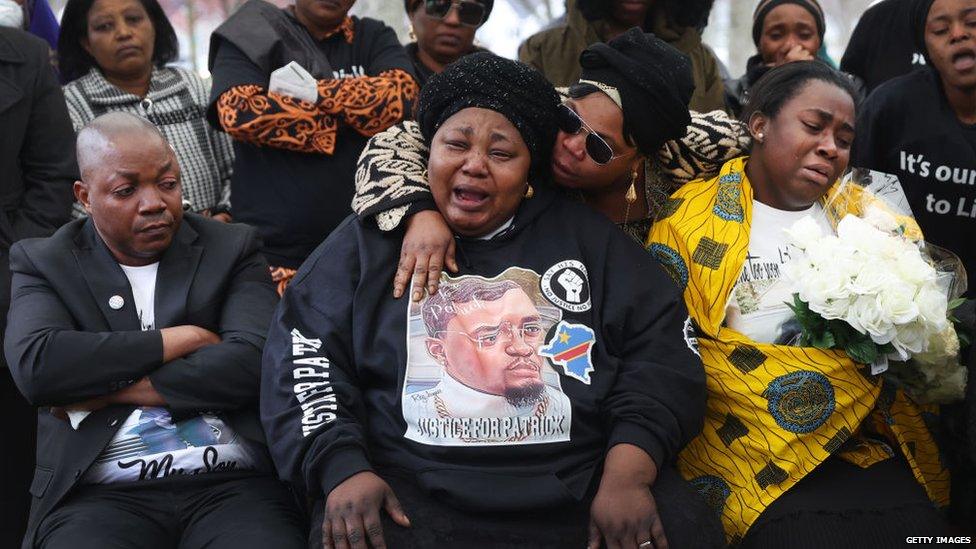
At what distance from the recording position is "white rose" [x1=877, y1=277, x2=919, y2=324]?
3109 mm

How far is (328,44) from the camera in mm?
4516

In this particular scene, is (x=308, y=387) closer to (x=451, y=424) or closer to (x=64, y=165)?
(x=451, y=424)

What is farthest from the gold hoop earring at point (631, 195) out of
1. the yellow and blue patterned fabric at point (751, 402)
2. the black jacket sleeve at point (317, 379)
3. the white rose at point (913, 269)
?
the black jacket sleeve at point (317, 379)

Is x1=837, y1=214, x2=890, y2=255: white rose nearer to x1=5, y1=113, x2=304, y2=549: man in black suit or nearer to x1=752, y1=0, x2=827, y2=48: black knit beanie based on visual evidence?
x1=5, y1=113, x2=304, y2=549: man in black suit

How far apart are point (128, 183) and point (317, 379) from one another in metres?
0.93

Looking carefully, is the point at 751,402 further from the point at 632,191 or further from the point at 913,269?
the point at 632,191

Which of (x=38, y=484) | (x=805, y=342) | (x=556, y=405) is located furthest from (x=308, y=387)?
(x=805, y=342)

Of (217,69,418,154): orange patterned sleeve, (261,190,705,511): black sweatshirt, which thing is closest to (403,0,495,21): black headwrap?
(217,69,418,154): orange patterned sleeve

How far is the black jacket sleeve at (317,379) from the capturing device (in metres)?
2.92

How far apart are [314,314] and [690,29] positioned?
2.64 metres

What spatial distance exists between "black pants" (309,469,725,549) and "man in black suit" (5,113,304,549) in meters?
0.40

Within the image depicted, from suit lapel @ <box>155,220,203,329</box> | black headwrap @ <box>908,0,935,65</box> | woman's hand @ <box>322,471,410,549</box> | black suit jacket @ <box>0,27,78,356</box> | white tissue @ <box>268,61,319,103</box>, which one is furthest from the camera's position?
black headwrap @ <box>908,0,935,65</box>

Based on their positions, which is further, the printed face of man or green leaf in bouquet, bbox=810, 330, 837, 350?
green leaf in bouquet, bbox=810, 330, 837, 350

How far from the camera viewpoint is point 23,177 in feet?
13.6
